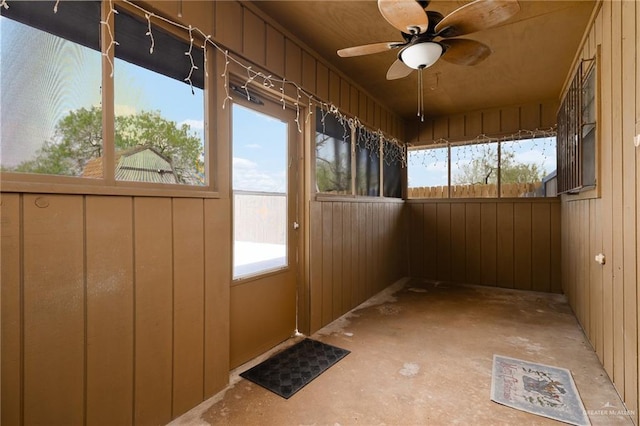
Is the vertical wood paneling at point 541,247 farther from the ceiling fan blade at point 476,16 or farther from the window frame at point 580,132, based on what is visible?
the ceiling fan blade at point 476,16

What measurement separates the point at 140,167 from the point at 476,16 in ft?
6.18

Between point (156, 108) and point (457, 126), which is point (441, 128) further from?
point (156, 108)

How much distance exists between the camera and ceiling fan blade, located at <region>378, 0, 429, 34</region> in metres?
1.54

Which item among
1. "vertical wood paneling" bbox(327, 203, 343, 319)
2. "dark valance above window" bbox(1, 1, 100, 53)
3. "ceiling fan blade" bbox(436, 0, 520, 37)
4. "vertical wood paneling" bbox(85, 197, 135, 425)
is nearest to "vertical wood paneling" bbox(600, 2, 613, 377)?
"ceiling fan blade" bbox(436, 0, 520, 37)

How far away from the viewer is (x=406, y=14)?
163 cm

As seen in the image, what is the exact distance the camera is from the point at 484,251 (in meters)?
4.66

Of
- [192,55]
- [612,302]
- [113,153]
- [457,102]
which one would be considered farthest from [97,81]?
[457,102]

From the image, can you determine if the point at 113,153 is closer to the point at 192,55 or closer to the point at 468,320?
the point at 192,55

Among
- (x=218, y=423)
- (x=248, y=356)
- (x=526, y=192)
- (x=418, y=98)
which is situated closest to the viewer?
(x=218, y=423)

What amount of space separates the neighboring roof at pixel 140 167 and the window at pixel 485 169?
13.4ft

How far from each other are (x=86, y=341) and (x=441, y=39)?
2.45 m

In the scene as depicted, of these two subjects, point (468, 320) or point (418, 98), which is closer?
point (468, 320)

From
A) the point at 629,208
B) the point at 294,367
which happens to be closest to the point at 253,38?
the point at 294,367

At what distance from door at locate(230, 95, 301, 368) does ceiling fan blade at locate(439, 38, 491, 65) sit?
52.6 inches
